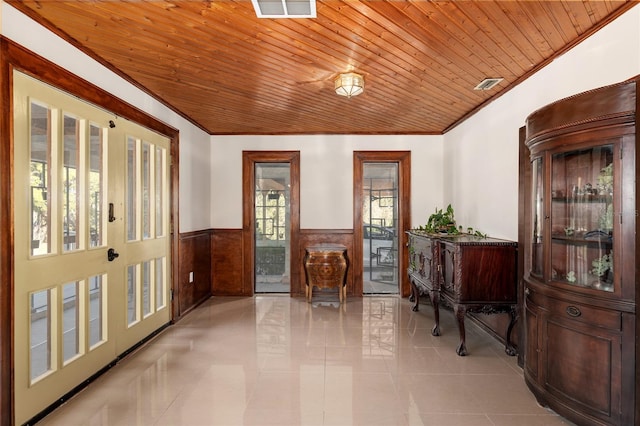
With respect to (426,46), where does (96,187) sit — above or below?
below

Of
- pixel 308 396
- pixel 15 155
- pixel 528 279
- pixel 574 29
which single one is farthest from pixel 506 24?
pixel 15 155

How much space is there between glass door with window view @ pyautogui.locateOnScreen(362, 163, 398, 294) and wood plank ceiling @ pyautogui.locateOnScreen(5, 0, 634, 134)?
5.91 feet

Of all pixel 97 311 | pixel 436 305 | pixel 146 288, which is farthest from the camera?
pixel 436 305

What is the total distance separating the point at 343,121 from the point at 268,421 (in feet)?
12.6

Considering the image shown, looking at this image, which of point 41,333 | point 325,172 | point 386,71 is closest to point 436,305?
point 386,71

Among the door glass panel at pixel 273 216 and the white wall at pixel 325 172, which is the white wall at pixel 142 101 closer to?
the white wall at pixel 325 172

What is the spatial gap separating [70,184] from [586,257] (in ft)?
11.8

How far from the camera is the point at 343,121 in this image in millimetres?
5047

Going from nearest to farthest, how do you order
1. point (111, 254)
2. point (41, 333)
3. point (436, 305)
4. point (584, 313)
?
point (584, 313), point (41, 333), point (111, 254), point (436, 305)

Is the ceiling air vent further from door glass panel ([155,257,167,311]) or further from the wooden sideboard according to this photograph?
door glass panel ([155,257,167,311])

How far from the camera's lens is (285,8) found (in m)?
2.17

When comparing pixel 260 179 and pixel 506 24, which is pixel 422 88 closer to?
pixel 506 24

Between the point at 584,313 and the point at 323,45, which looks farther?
the point at 323,45

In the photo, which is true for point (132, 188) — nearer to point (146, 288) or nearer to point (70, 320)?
point (146, 288)
